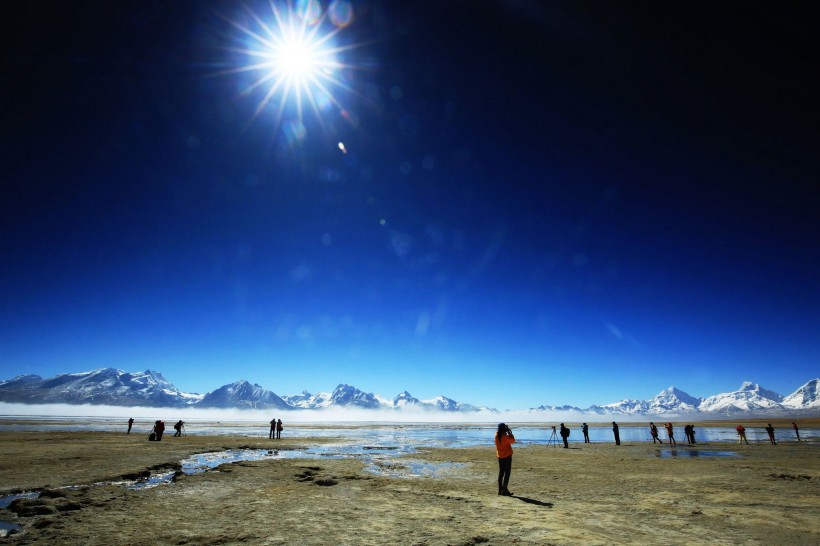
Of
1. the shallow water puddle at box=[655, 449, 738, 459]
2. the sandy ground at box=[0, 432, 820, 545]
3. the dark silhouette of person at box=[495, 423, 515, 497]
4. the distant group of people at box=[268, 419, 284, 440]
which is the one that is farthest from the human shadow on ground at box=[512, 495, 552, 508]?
the distant group of people at box=[268, 419, 284, 440]

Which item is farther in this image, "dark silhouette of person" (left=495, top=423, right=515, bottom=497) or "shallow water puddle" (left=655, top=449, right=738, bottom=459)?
"shallow water puddle" (left=655, top=449, right=738, bottom=459)

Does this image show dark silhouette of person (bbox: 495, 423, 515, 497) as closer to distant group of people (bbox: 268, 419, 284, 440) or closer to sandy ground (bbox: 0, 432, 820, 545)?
sandy ground (bbox: 0, 432, 820, 545)

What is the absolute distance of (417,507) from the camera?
40.8ft

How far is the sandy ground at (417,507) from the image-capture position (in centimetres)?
916

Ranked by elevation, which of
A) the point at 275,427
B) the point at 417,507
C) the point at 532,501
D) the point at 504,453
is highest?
the point at 504,453

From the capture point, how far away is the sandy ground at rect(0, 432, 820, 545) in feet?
30.1

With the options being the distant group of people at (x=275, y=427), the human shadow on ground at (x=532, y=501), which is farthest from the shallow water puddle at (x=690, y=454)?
the distant group of people at (x=275, y=427)

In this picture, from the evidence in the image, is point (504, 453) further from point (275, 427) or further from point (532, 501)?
point (275, 427)

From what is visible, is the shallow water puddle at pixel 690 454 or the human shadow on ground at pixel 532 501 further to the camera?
the shallow water puddle at pixel 690 454

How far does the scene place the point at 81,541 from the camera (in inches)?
343

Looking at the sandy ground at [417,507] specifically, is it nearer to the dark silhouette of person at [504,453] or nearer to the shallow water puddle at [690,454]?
the dark silhouette of person at [504,453]

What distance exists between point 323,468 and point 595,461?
1851 centimetres

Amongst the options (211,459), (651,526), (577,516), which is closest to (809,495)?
(651,526)

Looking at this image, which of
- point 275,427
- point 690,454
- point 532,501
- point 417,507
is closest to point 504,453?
point 532,501
